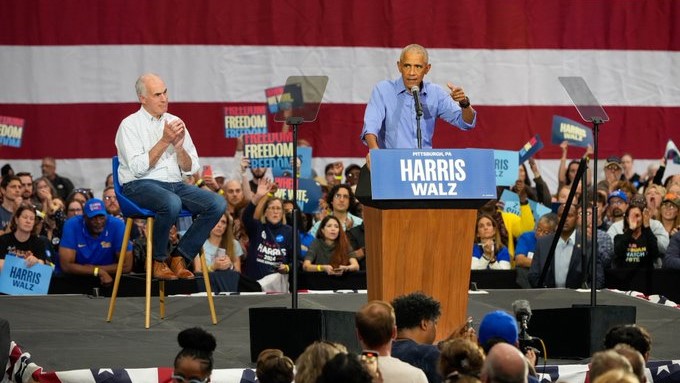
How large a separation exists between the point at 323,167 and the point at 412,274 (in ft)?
26.1

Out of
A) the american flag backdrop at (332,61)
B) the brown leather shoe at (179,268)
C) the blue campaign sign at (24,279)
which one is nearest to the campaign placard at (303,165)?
the american flag backdrop at (332,61)

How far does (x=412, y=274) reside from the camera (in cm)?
644

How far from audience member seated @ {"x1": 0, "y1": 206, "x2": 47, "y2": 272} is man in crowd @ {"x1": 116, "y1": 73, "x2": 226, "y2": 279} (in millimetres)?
2348

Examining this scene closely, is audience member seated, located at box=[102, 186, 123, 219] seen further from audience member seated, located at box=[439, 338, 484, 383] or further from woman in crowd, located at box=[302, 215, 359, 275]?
audience member seated, located at box=[439, 338, 484, 383]

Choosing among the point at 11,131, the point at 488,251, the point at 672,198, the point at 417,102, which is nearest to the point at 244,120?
the point at 11,131

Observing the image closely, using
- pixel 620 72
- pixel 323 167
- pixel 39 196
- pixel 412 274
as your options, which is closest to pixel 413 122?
pixel 412 274

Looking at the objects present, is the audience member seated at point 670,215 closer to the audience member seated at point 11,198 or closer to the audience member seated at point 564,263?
the audience member seated at point 564,263

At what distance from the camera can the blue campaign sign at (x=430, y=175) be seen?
6355 millimetres

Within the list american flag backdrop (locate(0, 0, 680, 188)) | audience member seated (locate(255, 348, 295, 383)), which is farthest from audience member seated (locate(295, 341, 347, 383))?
american flag backdrop (locate(0, 0, 680, 188))

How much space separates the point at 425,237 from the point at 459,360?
1.80 meters

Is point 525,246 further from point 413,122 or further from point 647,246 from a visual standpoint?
point 413,122

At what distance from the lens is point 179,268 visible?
759 centimetres

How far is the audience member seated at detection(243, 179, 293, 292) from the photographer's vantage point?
10094 mm

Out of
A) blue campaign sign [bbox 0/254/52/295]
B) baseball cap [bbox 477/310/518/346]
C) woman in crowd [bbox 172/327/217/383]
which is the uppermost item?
baseball cap [bbox 477/310/518/346]
